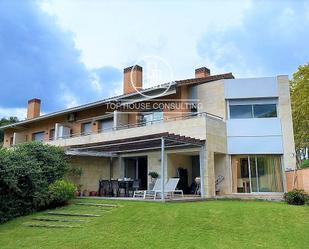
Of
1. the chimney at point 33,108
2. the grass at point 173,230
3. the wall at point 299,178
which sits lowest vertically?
the grass at point 173,230

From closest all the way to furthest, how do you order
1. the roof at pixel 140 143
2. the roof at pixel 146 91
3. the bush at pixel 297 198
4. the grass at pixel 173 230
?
the grass at pixel 173 230 < the bush at pixel 297 198 < the roof at pixel 140 143 < the roof at pixel 146 91

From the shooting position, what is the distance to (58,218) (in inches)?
457

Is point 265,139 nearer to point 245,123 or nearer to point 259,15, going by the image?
point 245,123

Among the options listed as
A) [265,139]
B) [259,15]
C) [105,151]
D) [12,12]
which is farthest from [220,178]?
[12,12]

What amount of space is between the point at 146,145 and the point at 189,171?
4.39 metres

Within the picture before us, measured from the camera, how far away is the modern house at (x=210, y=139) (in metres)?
17.8

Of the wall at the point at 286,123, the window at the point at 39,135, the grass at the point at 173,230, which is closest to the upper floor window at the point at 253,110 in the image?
the wall at the point at 286,123

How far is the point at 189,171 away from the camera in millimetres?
20109

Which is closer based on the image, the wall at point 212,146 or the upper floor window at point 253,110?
the wall at point 212,146

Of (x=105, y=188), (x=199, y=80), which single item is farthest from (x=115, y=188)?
(x=199, y=80)

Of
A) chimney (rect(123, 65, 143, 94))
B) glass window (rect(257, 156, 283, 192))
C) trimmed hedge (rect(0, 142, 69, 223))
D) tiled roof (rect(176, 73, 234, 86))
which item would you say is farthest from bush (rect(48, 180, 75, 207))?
chimney (rect(123, 65, 143, 94))

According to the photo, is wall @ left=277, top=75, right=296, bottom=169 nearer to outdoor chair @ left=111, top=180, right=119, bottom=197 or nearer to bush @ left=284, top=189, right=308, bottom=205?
bush @ left=284, top=189, right=308, bottom=205

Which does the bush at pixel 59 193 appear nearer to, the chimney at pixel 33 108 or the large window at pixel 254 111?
the large window at pixel 254 111

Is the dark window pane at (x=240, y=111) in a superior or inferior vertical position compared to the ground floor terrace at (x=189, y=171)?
superior
